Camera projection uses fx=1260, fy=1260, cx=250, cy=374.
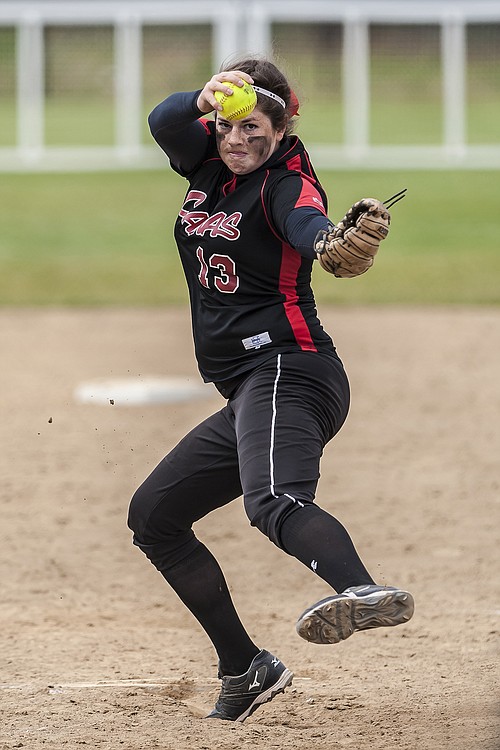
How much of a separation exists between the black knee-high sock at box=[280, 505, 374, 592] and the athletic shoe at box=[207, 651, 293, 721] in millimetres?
708

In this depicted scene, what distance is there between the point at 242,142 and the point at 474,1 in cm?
2537

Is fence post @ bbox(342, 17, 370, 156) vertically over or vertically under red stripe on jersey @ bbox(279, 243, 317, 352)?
over

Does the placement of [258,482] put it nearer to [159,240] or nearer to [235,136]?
[235,136]

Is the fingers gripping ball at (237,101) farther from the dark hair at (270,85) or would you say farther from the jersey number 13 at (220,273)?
the jersey number 13 at (220,273)

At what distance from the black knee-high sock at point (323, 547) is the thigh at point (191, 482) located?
0.44 metres

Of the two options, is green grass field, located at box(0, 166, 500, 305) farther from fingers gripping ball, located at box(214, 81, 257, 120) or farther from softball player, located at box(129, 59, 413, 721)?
fingers gripping ball, located at box(214, 81, 257, 120)

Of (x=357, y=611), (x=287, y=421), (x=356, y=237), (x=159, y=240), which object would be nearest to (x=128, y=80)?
(x=159, y=240)

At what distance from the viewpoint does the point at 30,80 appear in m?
27.0

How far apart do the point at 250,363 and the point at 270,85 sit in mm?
766

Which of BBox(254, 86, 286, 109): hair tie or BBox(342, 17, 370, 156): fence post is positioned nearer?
BBox(254, 86, 286, 109): hair tie

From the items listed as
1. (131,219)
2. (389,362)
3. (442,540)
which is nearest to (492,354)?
(389,362)

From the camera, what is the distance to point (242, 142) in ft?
11.2

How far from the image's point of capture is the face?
341 cm

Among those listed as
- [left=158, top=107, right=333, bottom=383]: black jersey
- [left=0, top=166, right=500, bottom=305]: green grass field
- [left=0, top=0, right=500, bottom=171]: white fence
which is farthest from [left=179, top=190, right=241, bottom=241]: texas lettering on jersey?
[left=0, top=0, right=500, bottom=171]: white fence
